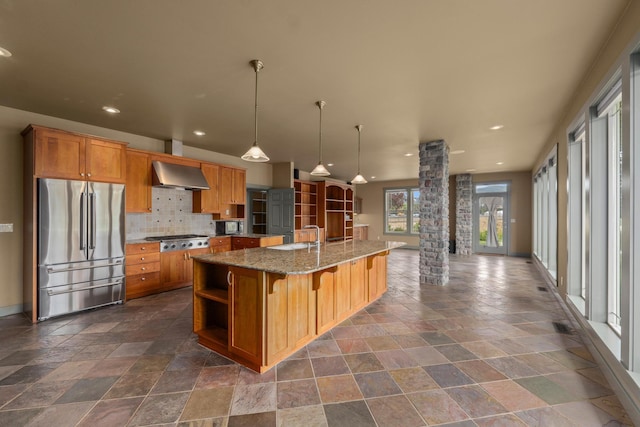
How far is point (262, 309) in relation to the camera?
2285mm

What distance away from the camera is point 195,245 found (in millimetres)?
5031

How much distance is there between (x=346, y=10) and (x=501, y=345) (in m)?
3.34

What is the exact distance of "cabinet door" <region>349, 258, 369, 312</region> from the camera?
11.8 ft

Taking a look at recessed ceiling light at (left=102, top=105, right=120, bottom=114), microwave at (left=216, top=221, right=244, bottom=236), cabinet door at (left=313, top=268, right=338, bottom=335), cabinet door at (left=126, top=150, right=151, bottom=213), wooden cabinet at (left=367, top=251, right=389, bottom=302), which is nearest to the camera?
cabinet door at (left=313, top=268, right=338, bottom=335)

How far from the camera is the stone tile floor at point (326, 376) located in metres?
1.82

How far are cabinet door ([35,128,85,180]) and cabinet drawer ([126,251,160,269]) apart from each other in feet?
4.33

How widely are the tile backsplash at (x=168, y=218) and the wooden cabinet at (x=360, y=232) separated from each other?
5.71 m

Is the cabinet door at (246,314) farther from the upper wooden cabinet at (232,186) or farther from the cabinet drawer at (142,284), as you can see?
the upper wooden cabinet at (232,186)

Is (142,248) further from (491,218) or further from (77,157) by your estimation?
(491,218)

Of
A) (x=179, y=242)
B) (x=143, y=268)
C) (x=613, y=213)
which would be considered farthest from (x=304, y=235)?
(x=613, y=213)

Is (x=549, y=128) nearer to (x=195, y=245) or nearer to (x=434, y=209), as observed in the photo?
(x=434, y=209)

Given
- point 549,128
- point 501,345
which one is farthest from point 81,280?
point 549,128

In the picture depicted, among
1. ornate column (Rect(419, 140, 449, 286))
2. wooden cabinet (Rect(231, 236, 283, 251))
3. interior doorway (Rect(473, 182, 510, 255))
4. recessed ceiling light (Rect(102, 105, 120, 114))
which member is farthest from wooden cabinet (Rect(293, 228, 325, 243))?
interior doorway (Rect(473, 182, 510, 255))

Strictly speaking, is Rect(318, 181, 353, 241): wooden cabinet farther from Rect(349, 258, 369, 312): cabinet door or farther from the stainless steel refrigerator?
the stainless steel refrigerator
